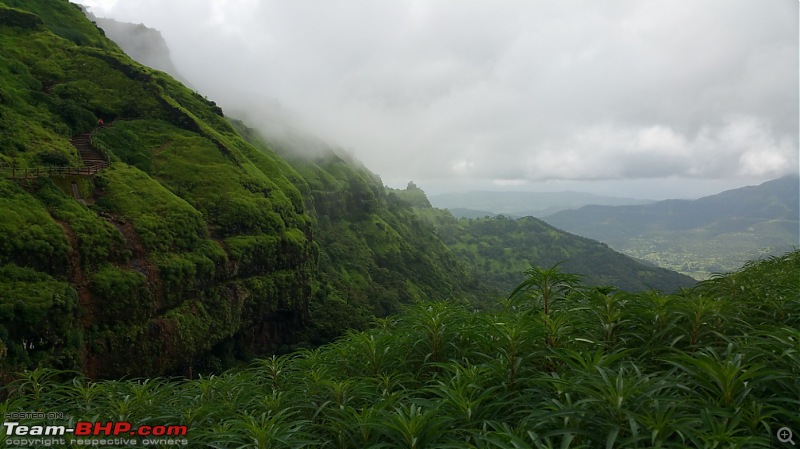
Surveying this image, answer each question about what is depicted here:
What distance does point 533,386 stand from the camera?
16.5 ft

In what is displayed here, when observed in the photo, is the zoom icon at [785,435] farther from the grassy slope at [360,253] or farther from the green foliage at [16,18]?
the green foliage at [16,18]

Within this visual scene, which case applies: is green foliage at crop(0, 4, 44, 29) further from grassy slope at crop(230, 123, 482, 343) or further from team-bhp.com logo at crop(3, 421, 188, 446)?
team-bhp.com logo at crop(3, 421, 188, 446)

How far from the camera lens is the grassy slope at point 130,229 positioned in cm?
2578

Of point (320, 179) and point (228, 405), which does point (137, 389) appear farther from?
point (320, 179)

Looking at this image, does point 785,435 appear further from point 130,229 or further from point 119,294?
point 130,229

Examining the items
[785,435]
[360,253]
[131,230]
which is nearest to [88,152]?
[131,230]

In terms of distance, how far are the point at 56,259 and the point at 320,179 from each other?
10766 cm

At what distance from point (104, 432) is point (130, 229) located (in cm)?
3374

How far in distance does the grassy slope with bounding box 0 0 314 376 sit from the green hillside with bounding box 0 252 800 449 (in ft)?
74.9

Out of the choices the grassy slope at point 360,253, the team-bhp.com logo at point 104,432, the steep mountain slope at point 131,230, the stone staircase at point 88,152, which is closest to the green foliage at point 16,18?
the steep mountain slope at point 131,230

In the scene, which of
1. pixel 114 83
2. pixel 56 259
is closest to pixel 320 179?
pixel 114 83

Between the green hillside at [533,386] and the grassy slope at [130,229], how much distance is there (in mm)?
22830

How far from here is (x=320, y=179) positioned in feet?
436

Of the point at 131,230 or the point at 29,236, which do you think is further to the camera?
the point at 131,230
